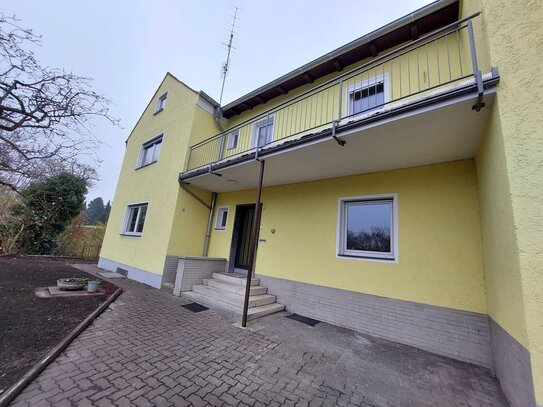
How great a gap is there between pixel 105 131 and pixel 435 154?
6.19 meters

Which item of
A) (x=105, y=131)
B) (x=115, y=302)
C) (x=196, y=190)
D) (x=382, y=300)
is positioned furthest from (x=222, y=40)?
(x=382, y=300)

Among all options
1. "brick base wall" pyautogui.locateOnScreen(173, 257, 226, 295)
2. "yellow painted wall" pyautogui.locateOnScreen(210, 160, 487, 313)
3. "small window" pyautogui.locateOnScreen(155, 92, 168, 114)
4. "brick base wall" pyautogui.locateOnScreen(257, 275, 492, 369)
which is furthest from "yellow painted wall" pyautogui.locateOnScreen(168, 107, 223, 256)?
"brick base wall" pyautogui.locateOnScreen(257, 275, 492, 369)

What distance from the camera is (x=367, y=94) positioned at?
5.37 metres

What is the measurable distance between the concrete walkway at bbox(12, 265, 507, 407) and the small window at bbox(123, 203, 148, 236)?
514 centimetres

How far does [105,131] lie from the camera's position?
172 inches

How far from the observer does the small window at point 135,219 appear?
28.5 feet

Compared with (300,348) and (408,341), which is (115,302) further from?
(408,341)

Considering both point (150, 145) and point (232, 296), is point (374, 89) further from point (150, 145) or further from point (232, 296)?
point (150, 145)

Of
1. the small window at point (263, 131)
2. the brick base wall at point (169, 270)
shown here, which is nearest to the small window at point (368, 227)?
the small window at point (263, 131)

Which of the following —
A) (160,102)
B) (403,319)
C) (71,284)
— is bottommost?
(71,284)

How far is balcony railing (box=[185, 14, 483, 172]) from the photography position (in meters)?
3.69

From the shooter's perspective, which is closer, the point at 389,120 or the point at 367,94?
the point at 389,120

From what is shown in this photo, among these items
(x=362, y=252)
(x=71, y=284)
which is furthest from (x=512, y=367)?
(x=71, y=284)

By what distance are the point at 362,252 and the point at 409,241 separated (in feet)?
3.03
